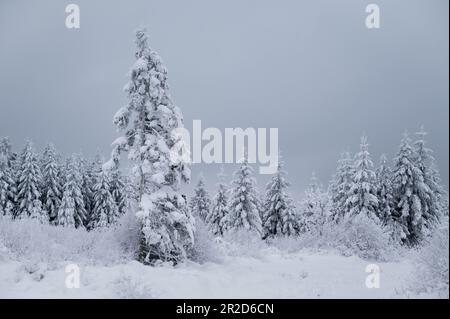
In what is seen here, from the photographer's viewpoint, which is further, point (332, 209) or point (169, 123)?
point (332, 209)

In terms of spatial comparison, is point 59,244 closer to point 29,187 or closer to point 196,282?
point 196,282

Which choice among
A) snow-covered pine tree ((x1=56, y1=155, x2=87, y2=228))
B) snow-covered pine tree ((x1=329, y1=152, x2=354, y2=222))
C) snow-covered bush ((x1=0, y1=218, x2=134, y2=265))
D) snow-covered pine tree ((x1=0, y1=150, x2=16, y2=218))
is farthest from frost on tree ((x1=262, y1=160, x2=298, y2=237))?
snow-covered pine tree ((x1=0, y1=150, x2=16, y2=218))

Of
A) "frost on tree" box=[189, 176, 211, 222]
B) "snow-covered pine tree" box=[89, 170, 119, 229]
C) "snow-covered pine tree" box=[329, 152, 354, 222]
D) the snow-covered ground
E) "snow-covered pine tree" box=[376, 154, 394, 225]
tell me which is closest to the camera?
the snow-covered ground

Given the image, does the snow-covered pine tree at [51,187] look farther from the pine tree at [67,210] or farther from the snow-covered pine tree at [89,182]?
the snow-covered pine tree at [89,182]

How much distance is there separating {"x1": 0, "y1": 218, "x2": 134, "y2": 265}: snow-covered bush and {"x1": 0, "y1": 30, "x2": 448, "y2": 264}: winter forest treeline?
115cm

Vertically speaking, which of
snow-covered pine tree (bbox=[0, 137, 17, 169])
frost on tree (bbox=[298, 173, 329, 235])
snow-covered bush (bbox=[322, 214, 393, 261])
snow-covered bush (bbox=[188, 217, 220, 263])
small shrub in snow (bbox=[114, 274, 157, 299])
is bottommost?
frost on tree (bbox=[298, 173, 329, 235])

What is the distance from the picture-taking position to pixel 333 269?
48.5 ft

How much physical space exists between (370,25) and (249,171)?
934 inches

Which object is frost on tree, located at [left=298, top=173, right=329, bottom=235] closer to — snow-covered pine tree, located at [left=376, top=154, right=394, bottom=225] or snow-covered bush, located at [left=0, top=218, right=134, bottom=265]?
snow-covered pine tree, located at [left=376, top=154, right=394, bottom=225]

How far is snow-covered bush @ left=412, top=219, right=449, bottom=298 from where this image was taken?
377 inches

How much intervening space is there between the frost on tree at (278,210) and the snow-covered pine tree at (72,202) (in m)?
21.6
